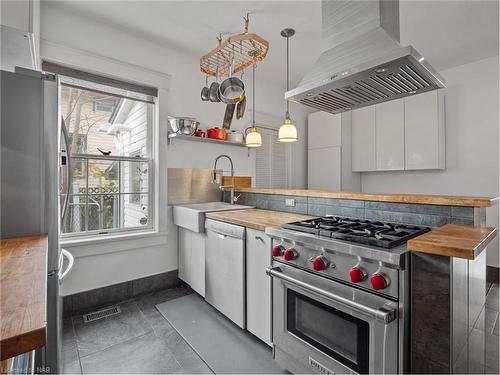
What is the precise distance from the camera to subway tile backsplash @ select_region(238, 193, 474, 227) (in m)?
1.50

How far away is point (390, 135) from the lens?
3746 millimetres

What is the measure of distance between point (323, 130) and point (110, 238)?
3419 millimetres

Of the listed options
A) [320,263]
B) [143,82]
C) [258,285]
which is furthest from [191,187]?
[320,263]

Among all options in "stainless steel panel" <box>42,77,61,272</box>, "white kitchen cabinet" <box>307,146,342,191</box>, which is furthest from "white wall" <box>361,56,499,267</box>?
"stainless steel panel" <box>42,77,61,272</box>

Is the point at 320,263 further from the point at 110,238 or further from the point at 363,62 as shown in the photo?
the point at 110,238

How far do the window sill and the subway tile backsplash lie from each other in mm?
1345

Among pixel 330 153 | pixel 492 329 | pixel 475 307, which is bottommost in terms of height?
pixel 492 329

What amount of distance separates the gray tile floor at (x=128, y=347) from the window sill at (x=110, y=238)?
2.13 feet

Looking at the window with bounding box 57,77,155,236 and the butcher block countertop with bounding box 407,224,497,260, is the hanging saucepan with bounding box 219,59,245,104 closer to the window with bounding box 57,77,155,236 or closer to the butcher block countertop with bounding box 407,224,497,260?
the window with bounding box 57,77,155,236

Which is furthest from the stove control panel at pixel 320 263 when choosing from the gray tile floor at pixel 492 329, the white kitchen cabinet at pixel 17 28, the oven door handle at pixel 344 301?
the white kitchen cabinet at pixel 17 28

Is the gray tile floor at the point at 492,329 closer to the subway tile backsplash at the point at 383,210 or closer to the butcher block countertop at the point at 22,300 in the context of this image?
the subway tile backsplash at the point at 383,210

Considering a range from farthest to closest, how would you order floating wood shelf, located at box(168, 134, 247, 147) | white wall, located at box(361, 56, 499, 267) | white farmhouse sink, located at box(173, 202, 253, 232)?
white wall, located at box(361, 56, 499, 267) < floating wood shelf, located at box(168, 134, 247, 147) < white farmhouse sink, located at box(173, 202, 253, 232)

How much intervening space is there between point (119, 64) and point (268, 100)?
2181 mm

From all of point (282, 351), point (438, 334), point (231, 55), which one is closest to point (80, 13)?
point (231, 55)
